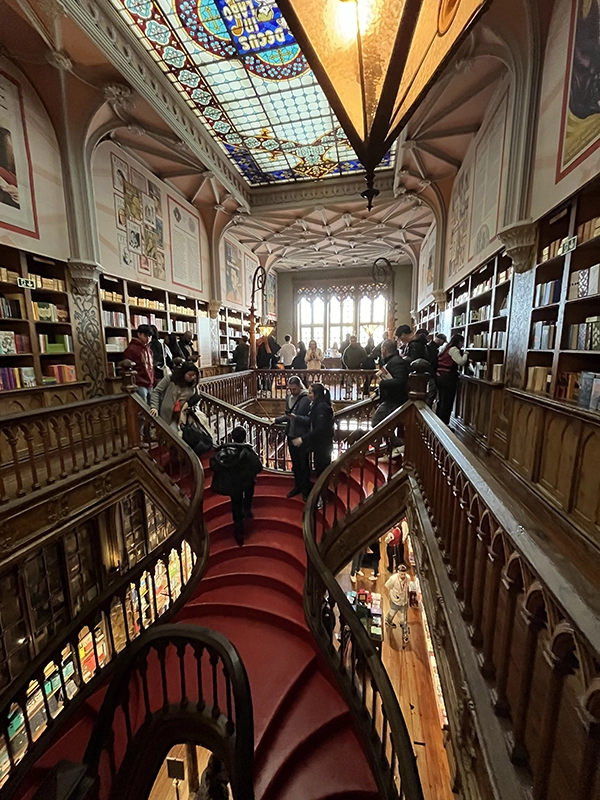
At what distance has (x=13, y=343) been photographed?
407 centimetres

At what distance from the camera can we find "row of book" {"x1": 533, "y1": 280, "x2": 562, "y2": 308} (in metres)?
3.12

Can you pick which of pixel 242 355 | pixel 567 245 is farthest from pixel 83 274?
pixel 567 245

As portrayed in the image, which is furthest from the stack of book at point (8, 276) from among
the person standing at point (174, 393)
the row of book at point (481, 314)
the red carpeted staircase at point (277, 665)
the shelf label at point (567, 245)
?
the row of book at point (481, 314)

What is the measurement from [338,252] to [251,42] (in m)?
8.83

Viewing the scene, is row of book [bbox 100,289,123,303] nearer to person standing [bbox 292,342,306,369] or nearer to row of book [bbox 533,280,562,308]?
person standing [bbox 292,342,306,369]

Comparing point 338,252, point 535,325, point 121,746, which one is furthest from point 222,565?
point 338,252

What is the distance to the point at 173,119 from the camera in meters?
4.86

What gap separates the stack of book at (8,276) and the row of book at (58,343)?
74 cm

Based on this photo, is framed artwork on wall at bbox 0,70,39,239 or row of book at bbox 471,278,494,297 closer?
framed artwork on wall at bbox 0,70,39,239

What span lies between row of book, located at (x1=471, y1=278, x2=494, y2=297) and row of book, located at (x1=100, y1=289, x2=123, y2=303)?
19.3ft

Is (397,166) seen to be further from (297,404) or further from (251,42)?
(297,404)

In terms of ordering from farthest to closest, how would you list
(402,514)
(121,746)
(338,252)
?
(338,252), (402,514), (121,746)

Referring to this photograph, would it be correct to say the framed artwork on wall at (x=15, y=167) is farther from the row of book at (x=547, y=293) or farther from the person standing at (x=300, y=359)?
the row of book at (x=547, y=293)

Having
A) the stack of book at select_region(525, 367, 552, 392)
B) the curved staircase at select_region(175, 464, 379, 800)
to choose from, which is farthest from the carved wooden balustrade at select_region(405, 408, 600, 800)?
the stack of book at select_region(525, 367, 552, 392)
